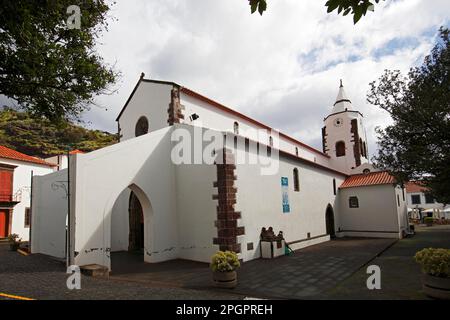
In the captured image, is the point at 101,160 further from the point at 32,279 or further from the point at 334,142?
the point at 334,142

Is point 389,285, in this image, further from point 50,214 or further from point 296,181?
point 50,214

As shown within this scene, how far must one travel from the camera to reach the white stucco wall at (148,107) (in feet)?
48.5

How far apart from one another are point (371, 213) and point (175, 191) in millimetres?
15678

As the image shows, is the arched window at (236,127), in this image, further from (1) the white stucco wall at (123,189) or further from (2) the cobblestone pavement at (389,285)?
(2) the cobblestone pavement at (389,285)

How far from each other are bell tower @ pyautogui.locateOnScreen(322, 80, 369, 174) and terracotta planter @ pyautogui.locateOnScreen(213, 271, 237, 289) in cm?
2358

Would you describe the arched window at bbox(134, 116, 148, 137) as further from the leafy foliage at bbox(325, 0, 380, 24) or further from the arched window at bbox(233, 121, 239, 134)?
the leafy foliage at bbox(325, 0, 380, 24)

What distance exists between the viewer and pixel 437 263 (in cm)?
644

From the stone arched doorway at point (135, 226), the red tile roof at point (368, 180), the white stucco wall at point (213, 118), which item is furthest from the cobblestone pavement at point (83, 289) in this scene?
the red tile roof at point (368, 180)

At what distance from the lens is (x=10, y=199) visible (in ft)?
76.0

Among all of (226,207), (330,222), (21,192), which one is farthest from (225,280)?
(21,192)

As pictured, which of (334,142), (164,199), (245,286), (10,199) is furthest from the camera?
(334,142)

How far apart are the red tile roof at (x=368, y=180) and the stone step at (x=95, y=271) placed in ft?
62.7
